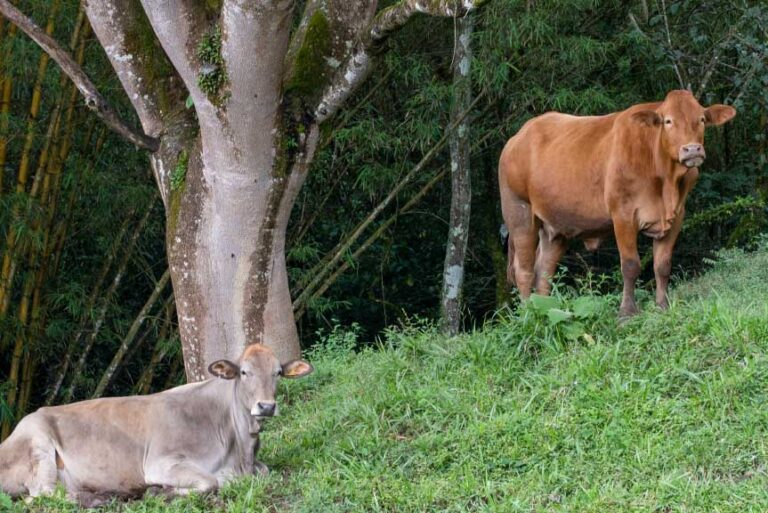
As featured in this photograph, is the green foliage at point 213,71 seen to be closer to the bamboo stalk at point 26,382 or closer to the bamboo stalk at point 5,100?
the bamboo stalk at point 5,100

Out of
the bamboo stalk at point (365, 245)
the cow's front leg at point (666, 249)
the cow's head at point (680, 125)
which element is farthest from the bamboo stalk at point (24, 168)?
the cow's front leg at point (666, 249)

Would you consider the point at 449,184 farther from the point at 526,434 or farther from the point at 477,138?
the point at 526,434

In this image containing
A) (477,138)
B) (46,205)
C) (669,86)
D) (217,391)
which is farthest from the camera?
(669,86)

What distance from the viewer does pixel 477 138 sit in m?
11.4

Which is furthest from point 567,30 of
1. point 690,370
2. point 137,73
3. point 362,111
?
point 690,370

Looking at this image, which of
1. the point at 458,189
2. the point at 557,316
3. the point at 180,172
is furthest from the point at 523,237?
the point at 180,172

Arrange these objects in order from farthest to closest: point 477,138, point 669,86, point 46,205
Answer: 1. point 669,86
2. point 477,138
3. point 46,205

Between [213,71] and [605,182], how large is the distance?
2.65 meters

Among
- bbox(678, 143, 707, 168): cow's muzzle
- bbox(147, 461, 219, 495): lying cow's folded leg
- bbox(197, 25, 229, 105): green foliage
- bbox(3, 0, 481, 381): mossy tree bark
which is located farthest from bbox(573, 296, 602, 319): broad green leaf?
bbox(197, 25, 229, 105): green foliage

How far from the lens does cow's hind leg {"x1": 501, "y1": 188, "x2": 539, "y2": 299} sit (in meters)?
8.84

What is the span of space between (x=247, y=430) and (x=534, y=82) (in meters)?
5.57

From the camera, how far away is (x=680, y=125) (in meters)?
7.32

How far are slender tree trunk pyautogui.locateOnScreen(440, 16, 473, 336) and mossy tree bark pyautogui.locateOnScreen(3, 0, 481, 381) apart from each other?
216 centimetres

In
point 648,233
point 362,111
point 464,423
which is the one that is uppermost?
point 362,111
